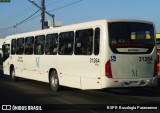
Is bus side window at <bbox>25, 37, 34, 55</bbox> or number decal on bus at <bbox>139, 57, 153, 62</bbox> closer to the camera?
number decal on bus at <bbox>139, 57, 153, 62</bbox>

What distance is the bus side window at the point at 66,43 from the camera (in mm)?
15867

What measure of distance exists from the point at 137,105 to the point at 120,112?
4.96 feet

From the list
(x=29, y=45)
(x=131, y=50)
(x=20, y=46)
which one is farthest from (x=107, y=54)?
(x=20, y=46)

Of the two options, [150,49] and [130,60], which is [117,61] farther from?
[150,49]

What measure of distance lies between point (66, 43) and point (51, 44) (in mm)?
1649

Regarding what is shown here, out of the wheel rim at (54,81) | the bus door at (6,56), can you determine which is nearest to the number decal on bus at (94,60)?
the wheel rim at (54,81)

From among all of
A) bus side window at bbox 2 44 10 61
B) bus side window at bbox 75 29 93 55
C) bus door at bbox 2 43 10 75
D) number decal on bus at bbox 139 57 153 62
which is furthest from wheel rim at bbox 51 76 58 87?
bus side window at bbox 2 44 10 61

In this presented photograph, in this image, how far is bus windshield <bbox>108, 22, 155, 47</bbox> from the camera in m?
13.8

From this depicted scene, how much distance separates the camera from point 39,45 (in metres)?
19.1

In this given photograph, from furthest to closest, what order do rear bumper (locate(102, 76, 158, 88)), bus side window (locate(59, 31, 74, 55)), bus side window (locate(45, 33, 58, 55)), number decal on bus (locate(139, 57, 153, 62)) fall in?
bus side window (locate(45, 33, 58, 55)) < bus side window (locate(59, 31, 74, 55)) < number decal on bus (locate(139, 57, 153, 62)) < rear bumper (locate(102, 76, 158, 88))

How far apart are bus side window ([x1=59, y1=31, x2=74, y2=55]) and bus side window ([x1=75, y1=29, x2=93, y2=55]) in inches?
20.6

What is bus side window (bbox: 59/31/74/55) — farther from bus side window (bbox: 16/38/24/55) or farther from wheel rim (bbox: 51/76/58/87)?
bus side window (bbox: 16/38/24/55)

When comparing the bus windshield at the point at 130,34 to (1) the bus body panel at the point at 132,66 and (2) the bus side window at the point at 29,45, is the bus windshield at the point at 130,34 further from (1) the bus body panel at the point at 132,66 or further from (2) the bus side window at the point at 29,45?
(2) the bus side window at the point at 29,45

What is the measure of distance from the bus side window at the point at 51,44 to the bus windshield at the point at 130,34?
4135 mm
